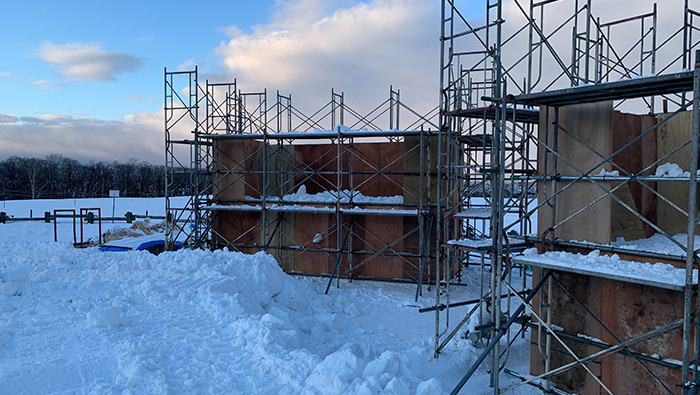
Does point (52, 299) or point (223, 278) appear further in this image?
point (223, 278)

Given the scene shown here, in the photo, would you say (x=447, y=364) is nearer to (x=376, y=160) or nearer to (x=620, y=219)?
(x=620, y=219)

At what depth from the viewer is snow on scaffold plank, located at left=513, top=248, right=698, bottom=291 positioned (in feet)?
17.2

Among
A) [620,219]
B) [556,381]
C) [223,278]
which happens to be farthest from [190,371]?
[620,219]

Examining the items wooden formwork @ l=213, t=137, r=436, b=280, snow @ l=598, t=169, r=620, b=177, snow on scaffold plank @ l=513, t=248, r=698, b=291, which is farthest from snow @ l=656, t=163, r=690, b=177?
wooden formwork @ l=213, t=137, r=436, b=280

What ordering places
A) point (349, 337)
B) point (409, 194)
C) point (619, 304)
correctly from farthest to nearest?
point (409, 194) → point (349, 337) → point (619, 304)

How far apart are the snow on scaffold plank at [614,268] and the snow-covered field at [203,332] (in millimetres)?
2396

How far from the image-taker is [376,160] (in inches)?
587

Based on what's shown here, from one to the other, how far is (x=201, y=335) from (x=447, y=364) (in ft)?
15.1

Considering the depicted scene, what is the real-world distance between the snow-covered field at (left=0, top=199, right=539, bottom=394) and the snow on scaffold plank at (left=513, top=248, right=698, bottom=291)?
2.40 meters

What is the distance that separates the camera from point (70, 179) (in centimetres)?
7000

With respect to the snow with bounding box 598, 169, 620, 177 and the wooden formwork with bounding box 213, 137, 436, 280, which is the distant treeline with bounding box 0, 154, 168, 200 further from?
the snow with bounding box 598, 169, 620, 177

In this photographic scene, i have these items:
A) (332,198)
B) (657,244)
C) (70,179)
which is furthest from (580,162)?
(70,179)

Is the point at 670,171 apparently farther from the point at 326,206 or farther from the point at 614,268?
the point at 326,206

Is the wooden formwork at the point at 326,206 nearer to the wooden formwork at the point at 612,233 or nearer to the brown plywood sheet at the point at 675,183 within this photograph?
the wooden formwork at the point at 612,233
